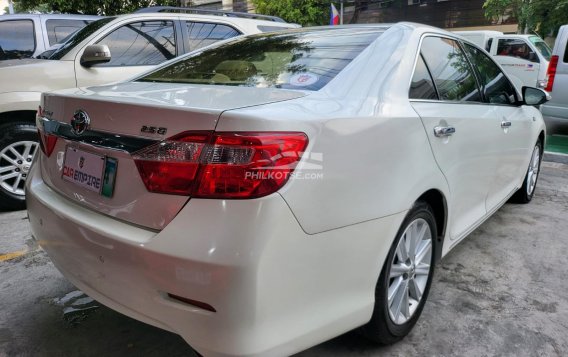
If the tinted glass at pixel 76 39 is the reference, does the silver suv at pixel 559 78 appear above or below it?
below

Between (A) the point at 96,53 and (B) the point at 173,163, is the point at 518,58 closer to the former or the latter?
(A) the point at 96,53

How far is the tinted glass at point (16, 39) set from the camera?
15.6 ft

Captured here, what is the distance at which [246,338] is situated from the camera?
1499 mm

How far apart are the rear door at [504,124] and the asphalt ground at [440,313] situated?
46 cm

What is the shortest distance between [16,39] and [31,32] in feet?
0.56

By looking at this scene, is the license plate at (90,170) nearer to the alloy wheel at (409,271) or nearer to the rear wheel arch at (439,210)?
the alloy wheel at (409,271)

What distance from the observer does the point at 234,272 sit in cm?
145

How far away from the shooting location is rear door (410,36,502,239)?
2305mm

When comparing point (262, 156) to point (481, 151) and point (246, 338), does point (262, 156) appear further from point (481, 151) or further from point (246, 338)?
point (481, 151)

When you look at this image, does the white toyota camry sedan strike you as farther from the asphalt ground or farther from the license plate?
the asphalt ground

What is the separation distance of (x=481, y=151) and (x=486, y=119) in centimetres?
22

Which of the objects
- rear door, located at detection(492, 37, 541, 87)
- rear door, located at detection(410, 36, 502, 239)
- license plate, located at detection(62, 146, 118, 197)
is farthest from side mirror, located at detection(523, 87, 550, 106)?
rear door, located at detection(492, 37, 541, 87)

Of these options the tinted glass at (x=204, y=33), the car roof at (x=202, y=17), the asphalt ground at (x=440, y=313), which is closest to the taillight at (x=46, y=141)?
the asphalt ground at (x=440, y=313)

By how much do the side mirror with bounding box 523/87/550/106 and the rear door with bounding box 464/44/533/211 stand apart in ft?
0.26
